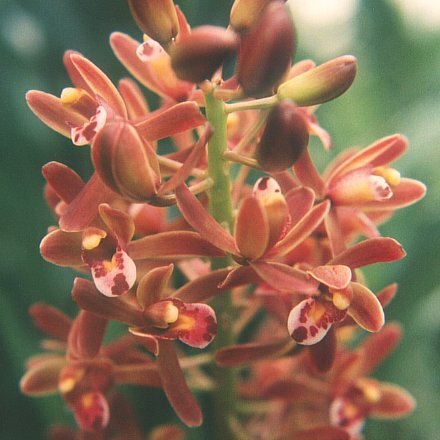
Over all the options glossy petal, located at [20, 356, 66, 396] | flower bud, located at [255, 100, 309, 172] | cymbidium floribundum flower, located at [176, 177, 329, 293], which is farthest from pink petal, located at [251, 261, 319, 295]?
glossy petal, located at [20, 356, 66, 396]

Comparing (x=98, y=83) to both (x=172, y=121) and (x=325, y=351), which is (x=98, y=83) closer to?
(x=172, y=121)

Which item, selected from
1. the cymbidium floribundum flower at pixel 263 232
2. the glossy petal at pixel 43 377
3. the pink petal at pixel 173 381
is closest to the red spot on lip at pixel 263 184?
the cymbidium floribundum flower at pixel 263 232

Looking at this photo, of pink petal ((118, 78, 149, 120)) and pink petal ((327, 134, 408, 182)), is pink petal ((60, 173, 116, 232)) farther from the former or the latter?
pink petal ((327, 134, 408, 182))

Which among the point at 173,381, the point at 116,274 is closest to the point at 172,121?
the point at 116,274

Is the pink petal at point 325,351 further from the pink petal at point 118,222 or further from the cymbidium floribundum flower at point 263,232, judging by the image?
the pink petal at point 118,222

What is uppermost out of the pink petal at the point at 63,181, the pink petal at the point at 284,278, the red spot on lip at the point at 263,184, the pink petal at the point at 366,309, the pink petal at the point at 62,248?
the pink petal at the point at 63,181

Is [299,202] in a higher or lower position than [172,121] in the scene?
lower

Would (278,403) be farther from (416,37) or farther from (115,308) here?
(416,37)
